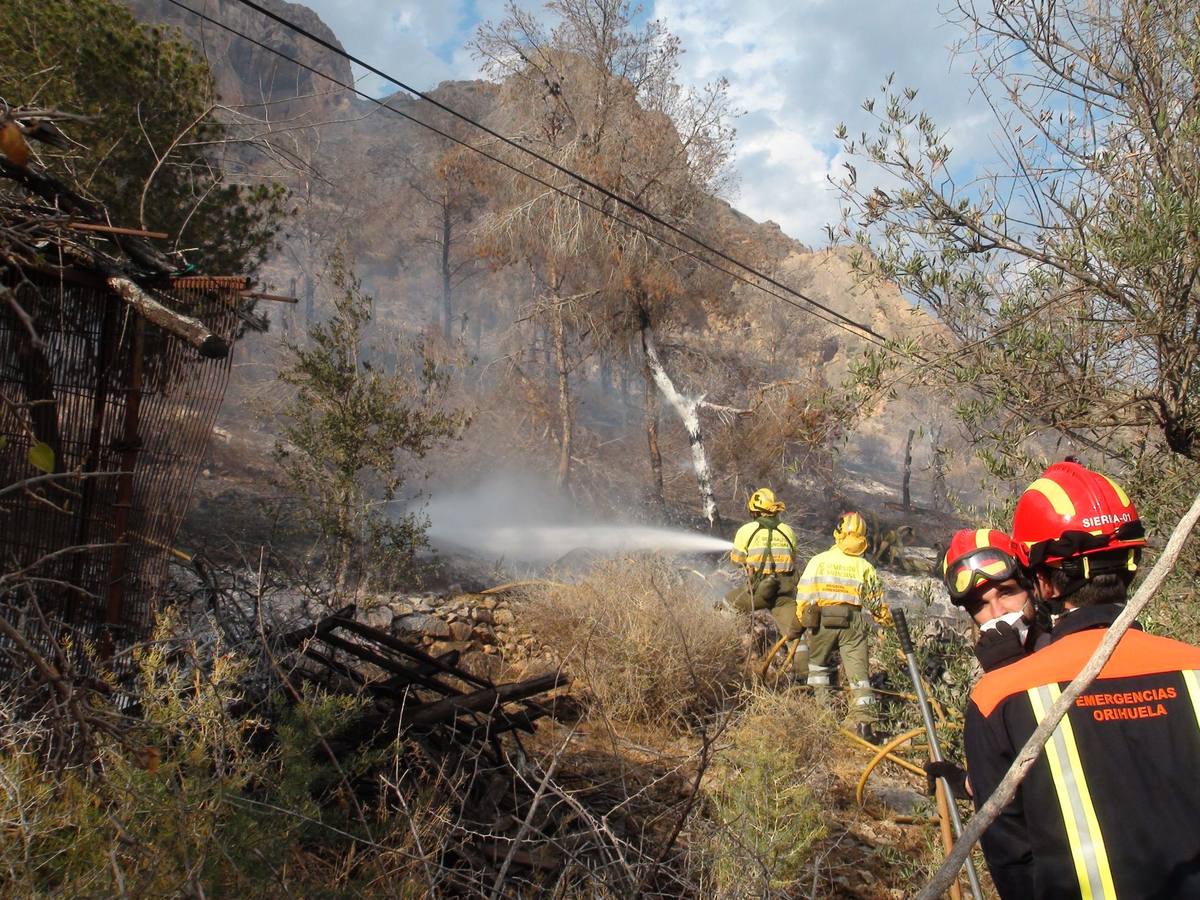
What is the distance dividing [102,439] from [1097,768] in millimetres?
4364

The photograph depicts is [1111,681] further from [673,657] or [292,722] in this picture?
[673,657]

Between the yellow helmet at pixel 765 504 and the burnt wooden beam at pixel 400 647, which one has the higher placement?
the yellow helmet at pixel 765 504

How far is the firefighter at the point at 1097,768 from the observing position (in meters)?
1.65

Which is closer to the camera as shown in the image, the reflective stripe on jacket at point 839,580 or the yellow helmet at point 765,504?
the reflective stripe on jacket at point 839,580

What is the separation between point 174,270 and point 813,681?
5.54 meters

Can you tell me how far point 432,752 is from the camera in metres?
4.58

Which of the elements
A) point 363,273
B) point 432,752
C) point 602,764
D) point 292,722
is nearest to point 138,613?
point 292,722

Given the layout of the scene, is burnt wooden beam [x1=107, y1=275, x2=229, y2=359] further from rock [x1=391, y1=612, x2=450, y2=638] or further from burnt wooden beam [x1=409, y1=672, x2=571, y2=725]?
rock [x1=391, y1=612, x2=450, y2=638]

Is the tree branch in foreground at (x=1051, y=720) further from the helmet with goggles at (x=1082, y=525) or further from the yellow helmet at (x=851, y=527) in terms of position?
the yellow helmet at (x=851, y=527)

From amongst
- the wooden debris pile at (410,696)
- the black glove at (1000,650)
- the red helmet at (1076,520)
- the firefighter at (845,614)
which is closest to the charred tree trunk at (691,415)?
the firefighter at (845,614)

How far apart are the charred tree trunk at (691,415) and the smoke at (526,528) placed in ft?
2.25

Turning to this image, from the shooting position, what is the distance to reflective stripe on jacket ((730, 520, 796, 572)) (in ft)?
25.4

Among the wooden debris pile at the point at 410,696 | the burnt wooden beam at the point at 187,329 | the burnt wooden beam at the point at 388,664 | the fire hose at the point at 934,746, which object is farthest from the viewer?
the burnt wooden beam at the point at 388,664

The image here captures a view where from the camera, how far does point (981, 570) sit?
104 inches
